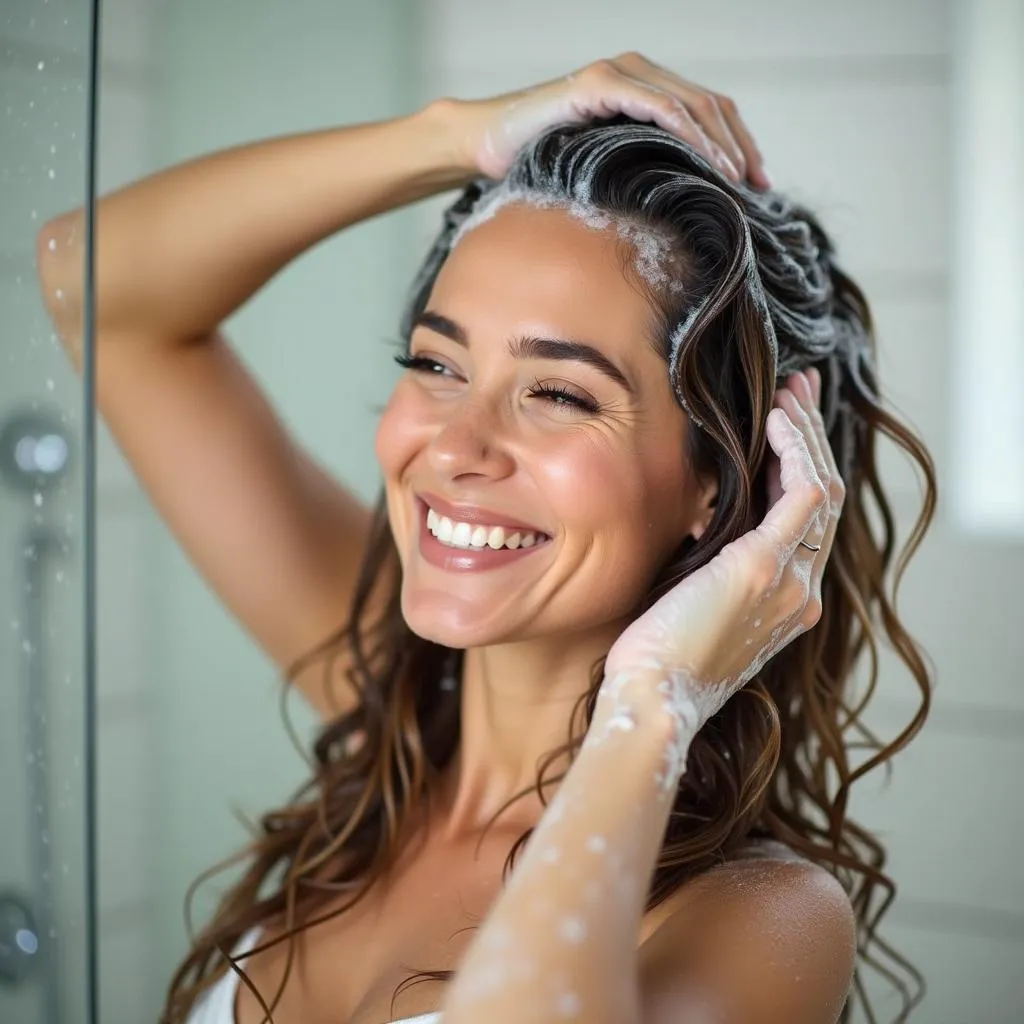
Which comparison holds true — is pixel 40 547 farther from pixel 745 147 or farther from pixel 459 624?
pixel 745 147

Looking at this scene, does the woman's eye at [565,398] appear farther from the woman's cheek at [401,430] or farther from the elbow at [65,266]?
the elbow at [65,266]

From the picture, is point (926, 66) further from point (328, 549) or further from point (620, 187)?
point (328, 549)

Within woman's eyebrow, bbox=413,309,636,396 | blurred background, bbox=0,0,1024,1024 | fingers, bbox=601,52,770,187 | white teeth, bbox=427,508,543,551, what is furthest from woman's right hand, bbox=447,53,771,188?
blurred background, bbox=0,0,1024,1024

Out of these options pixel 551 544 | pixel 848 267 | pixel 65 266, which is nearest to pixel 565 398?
pixel 551 544

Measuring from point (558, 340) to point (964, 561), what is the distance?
1312mm

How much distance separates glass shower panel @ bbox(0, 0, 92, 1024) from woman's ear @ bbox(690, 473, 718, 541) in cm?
56

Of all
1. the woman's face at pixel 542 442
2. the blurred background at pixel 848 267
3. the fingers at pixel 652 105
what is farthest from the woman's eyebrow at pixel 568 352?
the blurred background at pixel 848 267

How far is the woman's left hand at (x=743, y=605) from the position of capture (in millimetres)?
927

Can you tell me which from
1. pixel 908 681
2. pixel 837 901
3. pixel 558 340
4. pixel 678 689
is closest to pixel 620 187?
pixel 558 340

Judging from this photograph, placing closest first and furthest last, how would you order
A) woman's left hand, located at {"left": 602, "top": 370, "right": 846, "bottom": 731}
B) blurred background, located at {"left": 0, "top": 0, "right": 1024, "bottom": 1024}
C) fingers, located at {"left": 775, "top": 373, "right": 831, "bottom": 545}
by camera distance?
woman's left hand, located at {"left": 602, "top": 370, "right": 846, "bottom": 731}, fingers, located at {"left": 775, "top": 373, "right": 831, "bottom": 545}, blurred background, located at {"left": 0, "top": 0, "right": 1024, "bottom": 1024}

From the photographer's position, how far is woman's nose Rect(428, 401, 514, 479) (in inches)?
43.3

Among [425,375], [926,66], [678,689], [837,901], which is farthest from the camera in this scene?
[926,66]

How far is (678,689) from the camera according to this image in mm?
914

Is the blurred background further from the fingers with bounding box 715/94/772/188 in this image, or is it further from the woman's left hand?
the woman's left hand
